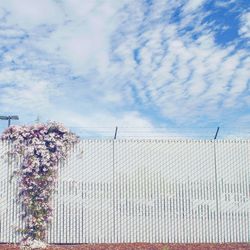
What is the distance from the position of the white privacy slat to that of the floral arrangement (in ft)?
0.86

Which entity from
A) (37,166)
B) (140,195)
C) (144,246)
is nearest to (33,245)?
(37,166)

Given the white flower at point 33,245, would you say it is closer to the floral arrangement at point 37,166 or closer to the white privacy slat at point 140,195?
the floral arrangement at point 37,166

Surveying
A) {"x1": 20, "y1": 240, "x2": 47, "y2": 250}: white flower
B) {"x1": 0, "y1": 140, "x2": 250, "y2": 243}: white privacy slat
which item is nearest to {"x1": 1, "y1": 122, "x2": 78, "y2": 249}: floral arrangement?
{"x1": 20, "y1": 240, "x2": 47, "y2": 250}: white flower

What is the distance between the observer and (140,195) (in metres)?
16.4

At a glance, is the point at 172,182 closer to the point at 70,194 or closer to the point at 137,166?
the point at 137,166

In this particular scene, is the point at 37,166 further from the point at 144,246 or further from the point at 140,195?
the point at 144,246

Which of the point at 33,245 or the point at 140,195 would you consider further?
the point at 140,195

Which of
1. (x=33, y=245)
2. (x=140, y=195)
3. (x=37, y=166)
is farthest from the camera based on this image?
(x=140, y=195)

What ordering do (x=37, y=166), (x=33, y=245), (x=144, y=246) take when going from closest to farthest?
1. (x=144, y=246)
2. (x=33, y=245)
3. (x=37, y=166)

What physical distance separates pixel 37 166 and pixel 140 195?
11.7 ft

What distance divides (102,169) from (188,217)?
10.8ft

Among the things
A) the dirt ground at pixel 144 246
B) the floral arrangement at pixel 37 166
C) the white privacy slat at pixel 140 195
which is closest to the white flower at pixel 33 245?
the floral arrangement at pixel 37 166

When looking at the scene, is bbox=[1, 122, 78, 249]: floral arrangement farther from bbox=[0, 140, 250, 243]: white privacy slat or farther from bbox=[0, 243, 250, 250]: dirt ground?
bbox=[0, 243, 250, 250]: dirt ground

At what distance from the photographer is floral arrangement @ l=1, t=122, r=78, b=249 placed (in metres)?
16.0
